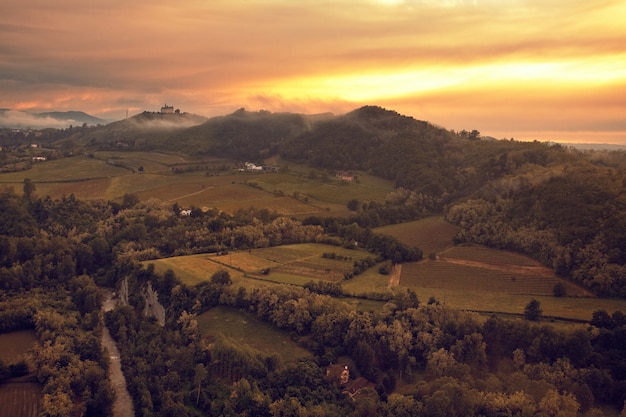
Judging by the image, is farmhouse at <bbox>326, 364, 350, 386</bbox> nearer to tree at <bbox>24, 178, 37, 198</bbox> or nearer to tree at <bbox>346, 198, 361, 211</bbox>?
tree at <bbox>346, 198, 361, 211</bbox>

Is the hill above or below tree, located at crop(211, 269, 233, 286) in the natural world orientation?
above

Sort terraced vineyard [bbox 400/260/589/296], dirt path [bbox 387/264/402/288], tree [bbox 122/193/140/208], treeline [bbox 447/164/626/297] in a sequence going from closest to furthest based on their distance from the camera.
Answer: treeline [bbox 447/164/626/297] → terraced vineyard [bbox 400/260/589/296] → dirt path [bbox 387/264/402/288] → tree [bbox 122/193/140/208]

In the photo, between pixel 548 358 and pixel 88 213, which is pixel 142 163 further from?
pixel 548 358

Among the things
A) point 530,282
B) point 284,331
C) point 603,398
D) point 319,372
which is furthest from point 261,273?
point 603,398

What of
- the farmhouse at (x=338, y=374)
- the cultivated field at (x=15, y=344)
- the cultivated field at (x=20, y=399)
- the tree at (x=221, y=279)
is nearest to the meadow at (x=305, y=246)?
the tree at (x=221, y=279)

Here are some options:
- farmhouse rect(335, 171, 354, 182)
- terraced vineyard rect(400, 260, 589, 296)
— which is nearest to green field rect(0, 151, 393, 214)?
farmhouse rect(335, 171, 354, 182)

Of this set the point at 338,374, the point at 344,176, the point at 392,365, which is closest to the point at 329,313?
the point at 338,374
